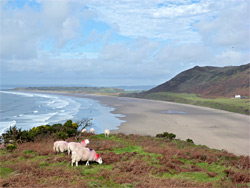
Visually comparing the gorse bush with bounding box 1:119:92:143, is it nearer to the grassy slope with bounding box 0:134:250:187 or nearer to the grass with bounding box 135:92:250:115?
the grassy slope with bounding box 0:134:250:187

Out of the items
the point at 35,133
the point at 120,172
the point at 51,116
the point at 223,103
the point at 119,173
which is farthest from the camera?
the point at 223,103

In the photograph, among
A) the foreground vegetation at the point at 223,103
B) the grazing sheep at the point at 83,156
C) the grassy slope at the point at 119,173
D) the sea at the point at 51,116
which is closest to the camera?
the grassy slope at the point at 119,173

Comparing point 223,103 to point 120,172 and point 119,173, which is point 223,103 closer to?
point 120,172

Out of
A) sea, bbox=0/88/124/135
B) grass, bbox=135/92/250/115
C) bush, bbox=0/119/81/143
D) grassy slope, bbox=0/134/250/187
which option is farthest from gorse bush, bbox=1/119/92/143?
grass, bbox=135/92/250/115

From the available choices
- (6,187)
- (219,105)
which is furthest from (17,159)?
(219,105)

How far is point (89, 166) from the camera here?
10617mm

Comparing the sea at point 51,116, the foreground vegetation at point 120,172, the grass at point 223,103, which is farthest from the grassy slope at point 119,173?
the grass at point 223,103

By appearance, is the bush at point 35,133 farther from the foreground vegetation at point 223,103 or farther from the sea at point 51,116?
the foreground vegetation at point 223,103

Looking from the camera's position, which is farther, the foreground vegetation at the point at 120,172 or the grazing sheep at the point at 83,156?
the grazing sheep at the point at 83,156

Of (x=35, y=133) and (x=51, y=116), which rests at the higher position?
(x=35, y=133)

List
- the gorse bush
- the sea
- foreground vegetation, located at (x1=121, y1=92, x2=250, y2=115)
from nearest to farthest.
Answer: the gorse bush
the sea
foreground vegetation, located at (x1=121, y1=92, x2=250, y2=115)

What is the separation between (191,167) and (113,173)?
479cm

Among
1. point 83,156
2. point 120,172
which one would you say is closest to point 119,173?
point 120,172

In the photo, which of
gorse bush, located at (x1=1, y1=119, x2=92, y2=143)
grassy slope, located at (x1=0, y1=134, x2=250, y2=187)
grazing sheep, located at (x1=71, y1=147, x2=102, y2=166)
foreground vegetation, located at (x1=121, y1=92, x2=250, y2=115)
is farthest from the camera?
foreground vegetation, located at (x1=121, y1=92, x2=250, y2=115)
